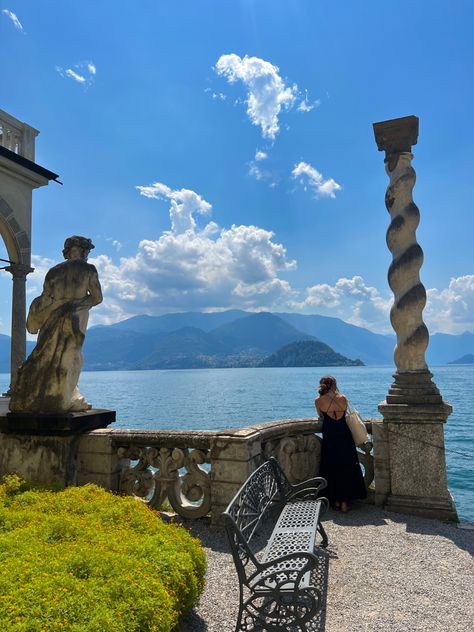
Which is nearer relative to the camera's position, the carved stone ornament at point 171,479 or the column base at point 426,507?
the carved stone ornament at point 171,479

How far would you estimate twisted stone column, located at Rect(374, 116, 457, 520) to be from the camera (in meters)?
5.62

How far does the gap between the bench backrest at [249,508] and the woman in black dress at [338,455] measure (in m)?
1.29

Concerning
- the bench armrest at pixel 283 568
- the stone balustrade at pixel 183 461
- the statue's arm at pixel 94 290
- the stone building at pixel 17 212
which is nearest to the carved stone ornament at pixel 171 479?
the stone balustrade at pixel 183 461

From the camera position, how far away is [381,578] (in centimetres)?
394

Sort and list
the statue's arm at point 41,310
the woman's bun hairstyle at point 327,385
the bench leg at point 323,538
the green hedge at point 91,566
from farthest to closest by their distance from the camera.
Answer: the woman's bun hairstyle at point 327,385 → the statue's arm at point 41,310 → the bench leg at point 323,538 → the green hedge at point 91,566

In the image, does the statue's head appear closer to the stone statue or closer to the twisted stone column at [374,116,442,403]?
the stone statue

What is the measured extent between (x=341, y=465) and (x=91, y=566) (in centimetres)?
398

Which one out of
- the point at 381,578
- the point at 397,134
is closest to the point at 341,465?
the point at 381,578

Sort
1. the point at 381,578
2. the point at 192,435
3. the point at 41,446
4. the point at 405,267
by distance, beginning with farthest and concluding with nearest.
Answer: the point at 405,267, the point at 41,446, the point at 192,435, the point at 381,578

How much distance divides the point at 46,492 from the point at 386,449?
4117 mm

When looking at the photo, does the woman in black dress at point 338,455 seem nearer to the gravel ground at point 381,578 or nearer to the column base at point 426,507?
the gravel ground at point 381,578

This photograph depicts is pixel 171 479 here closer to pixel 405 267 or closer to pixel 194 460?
pixel 194 460

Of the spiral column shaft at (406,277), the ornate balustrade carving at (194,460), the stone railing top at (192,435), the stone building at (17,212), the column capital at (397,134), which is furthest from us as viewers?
the stone building at (17,212)

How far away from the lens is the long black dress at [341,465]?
5828 millimetres
